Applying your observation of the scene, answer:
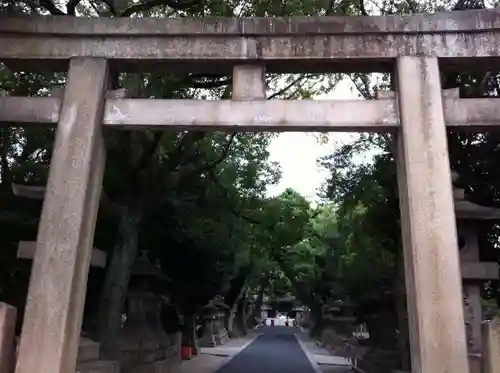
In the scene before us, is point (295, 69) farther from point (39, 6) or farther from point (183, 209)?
point (183, 209)

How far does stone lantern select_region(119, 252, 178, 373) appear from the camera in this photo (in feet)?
43.7

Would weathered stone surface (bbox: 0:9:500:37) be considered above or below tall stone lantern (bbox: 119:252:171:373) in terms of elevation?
above

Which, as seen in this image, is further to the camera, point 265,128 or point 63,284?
point 265,128

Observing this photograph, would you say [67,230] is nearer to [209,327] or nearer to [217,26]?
[217,26]

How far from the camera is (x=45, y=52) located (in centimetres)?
646

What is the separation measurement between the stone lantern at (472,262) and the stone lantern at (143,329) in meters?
7.92

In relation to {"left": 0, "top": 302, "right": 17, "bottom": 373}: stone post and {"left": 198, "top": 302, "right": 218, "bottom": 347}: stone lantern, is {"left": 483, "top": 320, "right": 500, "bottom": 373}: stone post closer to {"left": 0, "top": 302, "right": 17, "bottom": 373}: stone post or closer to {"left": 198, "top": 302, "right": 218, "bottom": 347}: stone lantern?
{"left": 0, "top": 302, "right": 17, "bottom": 373}: stone post

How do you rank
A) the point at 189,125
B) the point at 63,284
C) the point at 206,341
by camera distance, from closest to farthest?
1. the point at 63,284
2. the point at 189,125
3. the point at 206,341

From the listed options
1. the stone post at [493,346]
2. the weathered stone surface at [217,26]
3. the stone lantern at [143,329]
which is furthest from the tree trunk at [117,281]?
the stone post at [493,346]

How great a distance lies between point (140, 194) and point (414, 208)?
321 inches

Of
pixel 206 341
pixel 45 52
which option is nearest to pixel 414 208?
pixel 45 52

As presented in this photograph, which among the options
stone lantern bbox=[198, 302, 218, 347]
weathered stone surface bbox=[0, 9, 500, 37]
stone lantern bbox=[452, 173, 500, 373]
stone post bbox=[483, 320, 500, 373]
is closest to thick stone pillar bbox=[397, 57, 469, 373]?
stone post bbox=[483, 320, 500, 373]

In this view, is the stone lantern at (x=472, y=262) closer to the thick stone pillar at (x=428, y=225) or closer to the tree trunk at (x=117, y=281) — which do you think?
the thick stone pillar at (x=428, y=225)

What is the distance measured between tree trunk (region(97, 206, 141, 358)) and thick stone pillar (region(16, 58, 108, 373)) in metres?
5.45
